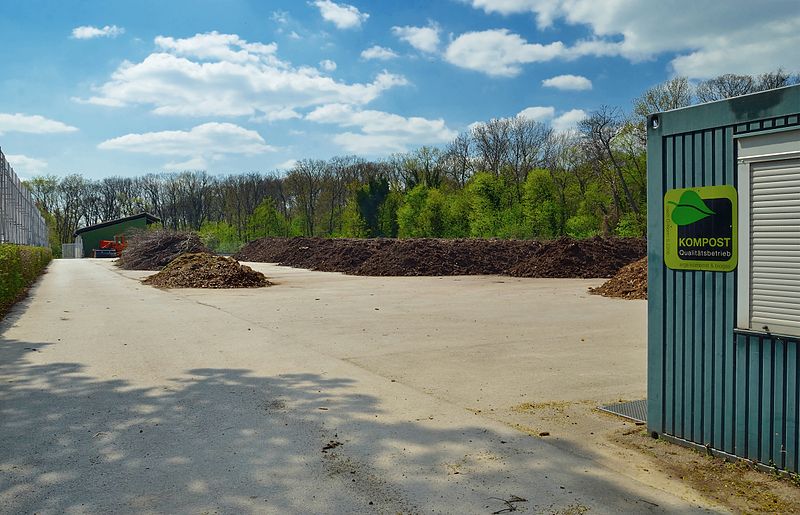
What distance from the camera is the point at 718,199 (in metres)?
4.27

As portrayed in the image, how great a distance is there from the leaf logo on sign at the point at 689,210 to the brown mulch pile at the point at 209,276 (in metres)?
18.7

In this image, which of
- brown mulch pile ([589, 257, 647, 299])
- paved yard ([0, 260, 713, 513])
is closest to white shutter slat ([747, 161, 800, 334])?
paved yard ([0, 260, 713, 513])

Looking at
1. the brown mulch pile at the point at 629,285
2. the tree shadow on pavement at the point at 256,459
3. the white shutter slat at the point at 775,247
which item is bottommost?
the tree shadow on pavement at the point at 256,459

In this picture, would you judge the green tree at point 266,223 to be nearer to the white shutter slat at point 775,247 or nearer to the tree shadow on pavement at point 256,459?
the tree shadow on pavement at point 256,459

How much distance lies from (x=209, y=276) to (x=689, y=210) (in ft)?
65.1

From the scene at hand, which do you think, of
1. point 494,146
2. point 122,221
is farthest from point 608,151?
point 122,221

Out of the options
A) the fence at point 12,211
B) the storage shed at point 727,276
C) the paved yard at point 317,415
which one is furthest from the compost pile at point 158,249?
the storage shed at point 727,276

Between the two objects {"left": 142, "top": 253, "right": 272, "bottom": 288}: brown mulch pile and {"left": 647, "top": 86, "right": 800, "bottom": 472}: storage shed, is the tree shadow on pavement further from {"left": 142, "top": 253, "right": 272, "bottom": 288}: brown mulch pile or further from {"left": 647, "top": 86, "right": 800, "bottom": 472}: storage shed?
{"left": 142, "top": 253, "right": 272, "bottom": 288}: brown mulch pile

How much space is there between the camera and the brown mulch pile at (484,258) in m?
25.3

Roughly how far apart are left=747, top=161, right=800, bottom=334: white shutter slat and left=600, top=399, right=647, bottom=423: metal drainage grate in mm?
1670

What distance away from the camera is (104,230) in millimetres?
72438

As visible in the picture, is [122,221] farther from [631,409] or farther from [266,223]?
[631,409]

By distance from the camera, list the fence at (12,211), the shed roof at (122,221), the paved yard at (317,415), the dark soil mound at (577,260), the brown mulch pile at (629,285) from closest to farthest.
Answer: the paved yard at (317,415)
the brown mulch pile at (629,285)
the fence at (12,211)
the dark soil mound at (577,260)
the shed roof at (122,221)

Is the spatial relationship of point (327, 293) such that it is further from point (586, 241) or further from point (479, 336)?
point (586, 241)
